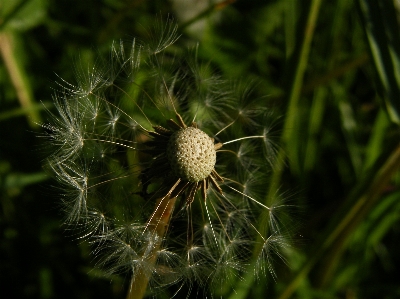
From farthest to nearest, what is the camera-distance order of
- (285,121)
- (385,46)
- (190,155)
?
1. (285,121)
2. (385,46)
3. (190,155)

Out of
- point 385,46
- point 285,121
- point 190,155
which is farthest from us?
point 285,121

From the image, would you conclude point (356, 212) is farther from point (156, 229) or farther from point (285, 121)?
point (156, 229)

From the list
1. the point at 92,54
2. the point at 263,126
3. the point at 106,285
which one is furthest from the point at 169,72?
the point at 106,285

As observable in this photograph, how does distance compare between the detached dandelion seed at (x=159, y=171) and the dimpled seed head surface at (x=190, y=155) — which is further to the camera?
the detached dandelion seed at (x=159, y=171)

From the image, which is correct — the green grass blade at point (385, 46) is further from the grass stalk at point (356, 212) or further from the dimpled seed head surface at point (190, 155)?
the dimpled seed head surface at point (190, 155)

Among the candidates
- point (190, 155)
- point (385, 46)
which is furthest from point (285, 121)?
point (190, 155)

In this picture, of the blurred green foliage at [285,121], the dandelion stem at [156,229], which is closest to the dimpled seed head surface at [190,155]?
the dandelion stem at [156,229]

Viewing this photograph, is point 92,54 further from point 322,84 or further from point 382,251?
point 382,251

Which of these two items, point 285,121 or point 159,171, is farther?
point 285,121

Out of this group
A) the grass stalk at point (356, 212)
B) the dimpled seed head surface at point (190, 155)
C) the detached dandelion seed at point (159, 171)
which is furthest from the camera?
the grass stalk at point (356, 212)
